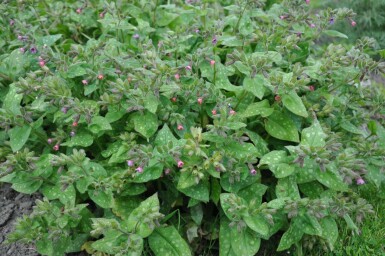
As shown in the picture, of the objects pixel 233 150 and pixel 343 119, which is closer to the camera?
pixel 233 150

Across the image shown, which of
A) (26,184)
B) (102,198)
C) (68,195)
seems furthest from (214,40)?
(26,184)

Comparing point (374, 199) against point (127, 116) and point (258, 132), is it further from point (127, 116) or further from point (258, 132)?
point (127, 116)

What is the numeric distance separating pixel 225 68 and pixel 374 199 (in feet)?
4.94

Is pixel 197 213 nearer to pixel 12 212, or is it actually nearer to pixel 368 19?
pixel 12 212

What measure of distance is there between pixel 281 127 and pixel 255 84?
15.9 inches

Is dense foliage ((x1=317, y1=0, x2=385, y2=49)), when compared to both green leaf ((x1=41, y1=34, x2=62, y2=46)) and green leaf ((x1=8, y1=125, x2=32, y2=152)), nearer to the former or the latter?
green leaf ((x1=41, y1=34, x2=62, y2=46))

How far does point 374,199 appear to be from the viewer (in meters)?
3.55

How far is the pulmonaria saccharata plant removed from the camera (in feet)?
9.05

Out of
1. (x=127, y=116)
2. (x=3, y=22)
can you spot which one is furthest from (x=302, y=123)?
(x=3, y=22)

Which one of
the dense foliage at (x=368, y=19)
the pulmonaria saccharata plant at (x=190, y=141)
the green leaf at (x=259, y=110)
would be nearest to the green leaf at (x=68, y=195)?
the pulmonaria saccharata plant at (x=190, y=141)

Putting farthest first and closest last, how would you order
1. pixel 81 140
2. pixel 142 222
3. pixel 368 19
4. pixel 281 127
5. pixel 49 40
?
pixel 368 19 → pixel 49 40 → pixel 281 127 → pixel 81 140 → pixel 142 222

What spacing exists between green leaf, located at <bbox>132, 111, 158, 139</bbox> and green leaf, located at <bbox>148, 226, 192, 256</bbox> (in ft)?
1.95

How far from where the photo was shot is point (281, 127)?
3.17 meters

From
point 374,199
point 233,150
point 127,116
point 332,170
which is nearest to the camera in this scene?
point 332,170
